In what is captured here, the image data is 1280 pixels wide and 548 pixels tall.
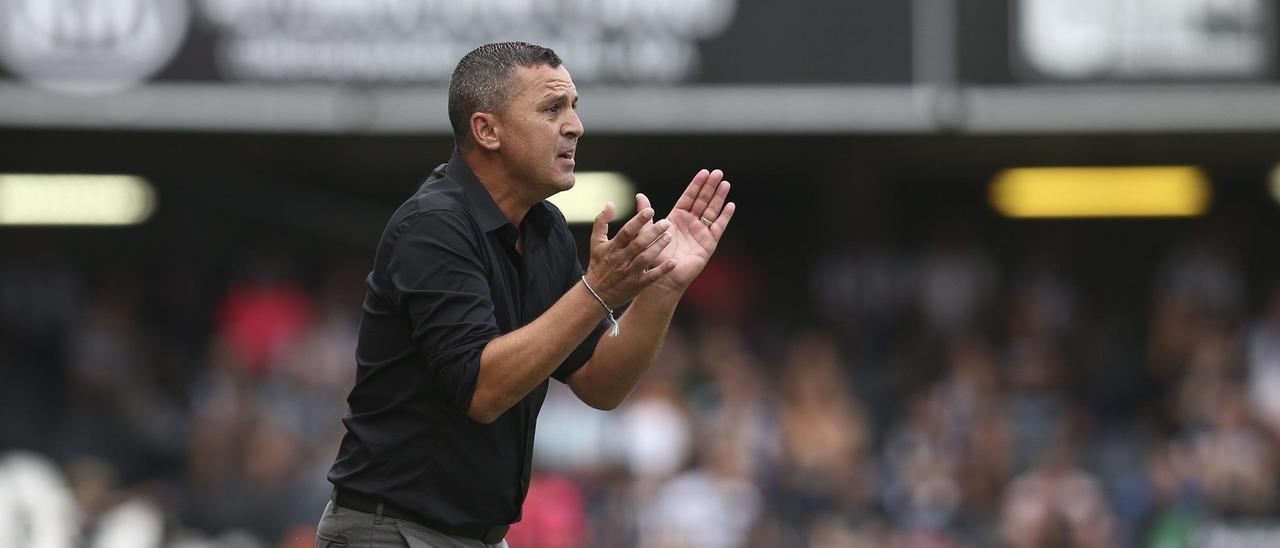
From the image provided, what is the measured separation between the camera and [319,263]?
1509cm

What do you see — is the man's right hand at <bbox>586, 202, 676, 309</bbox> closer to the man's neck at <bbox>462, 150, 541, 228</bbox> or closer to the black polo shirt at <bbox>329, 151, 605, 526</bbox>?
the black polo shirt at <bbox>329, 151, 605, 526</bbox>

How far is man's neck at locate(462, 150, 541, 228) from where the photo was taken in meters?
3.91

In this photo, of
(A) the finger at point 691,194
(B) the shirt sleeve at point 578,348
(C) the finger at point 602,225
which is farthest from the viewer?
(B) the shirt sleeve at point 578,348

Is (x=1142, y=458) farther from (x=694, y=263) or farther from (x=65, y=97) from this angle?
(x=694, y=263)

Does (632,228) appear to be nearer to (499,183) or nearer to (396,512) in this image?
(499,183)

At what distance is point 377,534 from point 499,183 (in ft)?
2.67

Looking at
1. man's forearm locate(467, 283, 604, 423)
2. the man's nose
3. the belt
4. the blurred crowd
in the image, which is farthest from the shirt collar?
the blurred crowd

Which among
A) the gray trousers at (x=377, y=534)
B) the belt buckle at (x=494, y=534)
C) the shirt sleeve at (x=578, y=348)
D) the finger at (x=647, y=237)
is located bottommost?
the belt buckle at (x=494, y=534)

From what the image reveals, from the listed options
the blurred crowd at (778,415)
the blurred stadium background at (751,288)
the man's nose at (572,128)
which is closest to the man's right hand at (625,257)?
the man's nose at (572,128)

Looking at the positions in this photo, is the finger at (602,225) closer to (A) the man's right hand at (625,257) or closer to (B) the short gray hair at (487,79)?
(A) the man's right hand at (625,257)

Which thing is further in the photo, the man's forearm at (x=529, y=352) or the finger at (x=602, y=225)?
the finger at (x=602, y=225)

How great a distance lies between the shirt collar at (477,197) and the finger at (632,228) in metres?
0.37

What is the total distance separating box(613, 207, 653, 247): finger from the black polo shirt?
0.31 metres

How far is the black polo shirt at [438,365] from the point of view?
3605 mm
